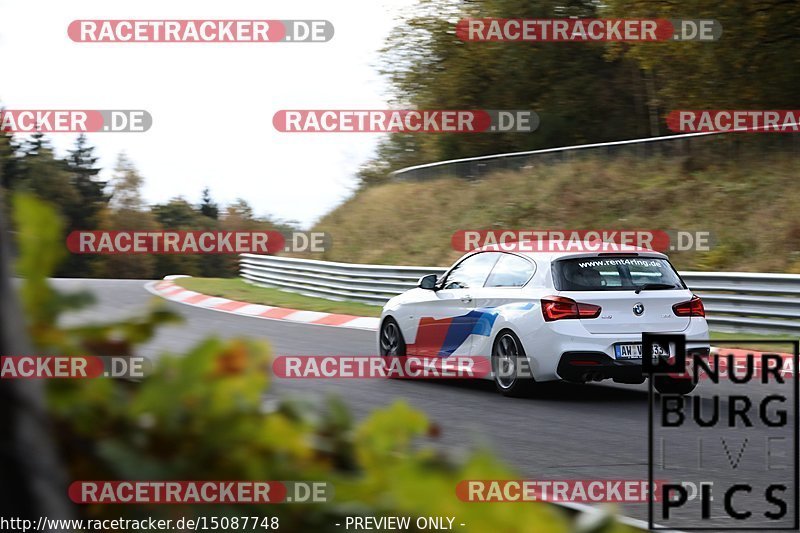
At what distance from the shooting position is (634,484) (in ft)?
22.4

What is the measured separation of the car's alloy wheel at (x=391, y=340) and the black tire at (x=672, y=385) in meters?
6.43

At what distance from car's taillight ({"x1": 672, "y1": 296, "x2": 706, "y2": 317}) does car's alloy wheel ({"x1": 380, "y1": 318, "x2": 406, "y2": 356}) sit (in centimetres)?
318

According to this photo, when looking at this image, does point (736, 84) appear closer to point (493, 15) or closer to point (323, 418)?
point (493, 15)

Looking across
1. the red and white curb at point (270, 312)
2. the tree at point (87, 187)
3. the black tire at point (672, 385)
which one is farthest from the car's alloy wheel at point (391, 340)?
the tree at point (87, 187)

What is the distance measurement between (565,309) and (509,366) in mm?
821

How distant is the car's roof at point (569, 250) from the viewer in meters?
10.8

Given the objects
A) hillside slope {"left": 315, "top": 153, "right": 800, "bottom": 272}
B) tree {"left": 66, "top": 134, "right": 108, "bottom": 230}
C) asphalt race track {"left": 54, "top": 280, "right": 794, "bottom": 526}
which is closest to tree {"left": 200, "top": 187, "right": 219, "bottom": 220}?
tree {"left": 66, "top": 134, "right": 108, "bottom": 230}

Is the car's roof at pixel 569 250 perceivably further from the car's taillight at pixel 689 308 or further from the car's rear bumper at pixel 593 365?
the car's rear bumper at pixel 593 365

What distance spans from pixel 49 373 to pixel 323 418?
0.39 metres

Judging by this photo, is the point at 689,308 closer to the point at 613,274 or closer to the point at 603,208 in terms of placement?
the point at 613,274

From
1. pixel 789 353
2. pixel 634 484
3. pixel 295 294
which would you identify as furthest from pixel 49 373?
pixel 295 294

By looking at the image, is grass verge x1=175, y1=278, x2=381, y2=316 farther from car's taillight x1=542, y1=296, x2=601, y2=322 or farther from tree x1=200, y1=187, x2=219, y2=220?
tree x1=200, y1=187, x2=219, y2=220

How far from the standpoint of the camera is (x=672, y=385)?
579cm

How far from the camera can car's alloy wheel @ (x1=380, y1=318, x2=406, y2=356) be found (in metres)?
12.5
